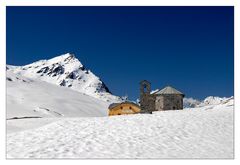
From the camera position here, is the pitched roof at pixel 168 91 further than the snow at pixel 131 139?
Yes

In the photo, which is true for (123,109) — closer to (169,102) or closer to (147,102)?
(147,102)

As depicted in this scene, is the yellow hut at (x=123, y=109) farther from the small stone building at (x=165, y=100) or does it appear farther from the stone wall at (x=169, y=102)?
the stone wall at (x=169, y=102)

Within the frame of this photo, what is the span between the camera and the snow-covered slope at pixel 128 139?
14.2 meters

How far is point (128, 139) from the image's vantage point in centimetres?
1633

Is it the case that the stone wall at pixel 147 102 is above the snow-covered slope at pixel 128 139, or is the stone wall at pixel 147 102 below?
above

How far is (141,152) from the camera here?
14.4m

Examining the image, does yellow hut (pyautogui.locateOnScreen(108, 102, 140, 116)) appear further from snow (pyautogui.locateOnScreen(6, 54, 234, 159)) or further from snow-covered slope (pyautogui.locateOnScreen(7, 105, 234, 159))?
snow-covered slope (pyautogui.locateOnScreen(7, 105, 234, 159))

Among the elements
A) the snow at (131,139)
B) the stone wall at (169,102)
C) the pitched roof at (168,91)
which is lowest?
the snow at (131,139)
